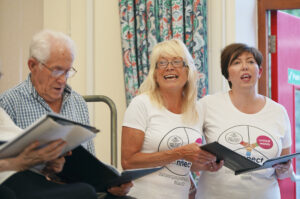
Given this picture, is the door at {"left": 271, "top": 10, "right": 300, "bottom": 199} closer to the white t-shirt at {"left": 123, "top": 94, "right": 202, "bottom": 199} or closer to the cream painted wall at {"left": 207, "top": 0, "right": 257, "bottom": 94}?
the cream painted wall at {"left": 207, "top": 0, "right": 257, "bottom": 94}

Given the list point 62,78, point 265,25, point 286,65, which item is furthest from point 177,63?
point 286,65

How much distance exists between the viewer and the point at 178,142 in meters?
2.28

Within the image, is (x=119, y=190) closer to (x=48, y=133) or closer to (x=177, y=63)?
(x=48, y=133)

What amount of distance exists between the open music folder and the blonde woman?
79 cm

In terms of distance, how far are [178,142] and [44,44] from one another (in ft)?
2.66

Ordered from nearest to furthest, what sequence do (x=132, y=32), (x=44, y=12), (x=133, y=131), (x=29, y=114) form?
(x=29, y=114) → (x=133, y=131) → (x=132, y=32) → (x=44, y=12)

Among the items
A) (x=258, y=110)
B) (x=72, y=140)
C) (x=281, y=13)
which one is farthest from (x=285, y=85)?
(x=72, y=140)

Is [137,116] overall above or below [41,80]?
below

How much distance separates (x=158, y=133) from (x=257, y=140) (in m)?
0.55

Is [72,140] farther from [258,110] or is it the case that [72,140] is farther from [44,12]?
[44,12]

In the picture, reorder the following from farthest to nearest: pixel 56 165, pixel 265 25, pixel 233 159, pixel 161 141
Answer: pixel 265 25
pixel 161 141
pixel 233 159
pixel 56 165

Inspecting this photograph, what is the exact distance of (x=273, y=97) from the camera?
3613 mm

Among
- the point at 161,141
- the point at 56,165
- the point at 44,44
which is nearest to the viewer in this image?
the point at 56,165

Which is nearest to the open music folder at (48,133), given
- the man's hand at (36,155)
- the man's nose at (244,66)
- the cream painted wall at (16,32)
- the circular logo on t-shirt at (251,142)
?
the man's hand at (36,155)
